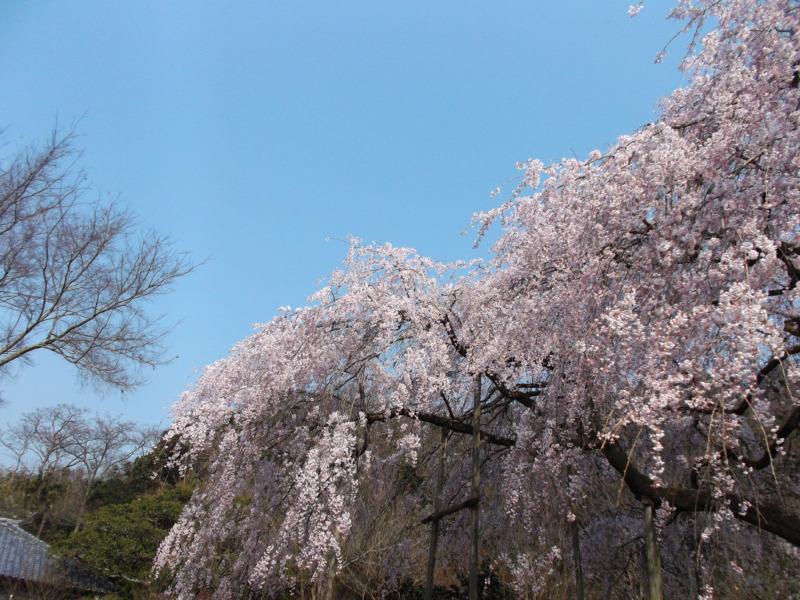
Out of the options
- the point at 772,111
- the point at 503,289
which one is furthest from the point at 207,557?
the point at 772,111

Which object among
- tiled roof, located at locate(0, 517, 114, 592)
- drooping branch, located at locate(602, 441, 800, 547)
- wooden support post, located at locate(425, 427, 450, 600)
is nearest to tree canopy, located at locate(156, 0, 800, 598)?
drooping branch, located at locate(602, 441, 800, 547)

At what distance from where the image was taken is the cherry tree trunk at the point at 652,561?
126 inches

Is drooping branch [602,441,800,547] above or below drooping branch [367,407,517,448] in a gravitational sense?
below

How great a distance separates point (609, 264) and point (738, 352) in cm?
129

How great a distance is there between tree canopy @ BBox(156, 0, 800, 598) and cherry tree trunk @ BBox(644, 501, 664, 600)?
0.18 ft

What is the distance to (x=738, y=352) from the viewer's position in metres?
2.04

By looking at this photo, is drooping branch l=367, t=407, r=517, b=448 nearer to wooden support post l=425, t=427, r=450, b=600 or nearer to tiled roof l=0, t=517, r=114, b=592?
wooden support post l=425, t=427, r=450, b=600

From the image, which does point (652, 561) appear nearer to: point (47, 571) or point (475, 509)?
point (475, 509)

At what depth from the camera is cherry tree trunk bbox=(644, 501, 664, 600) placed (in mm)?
3192

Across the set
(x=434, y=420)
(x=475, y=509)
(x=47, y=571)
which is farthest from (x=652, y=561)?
(x=47, y=571)

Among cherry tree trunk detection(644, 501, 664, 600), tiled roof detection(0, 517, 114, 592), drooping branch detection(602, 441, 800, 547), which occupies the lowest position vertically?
tiled roof detection(0, 517, 114, 592)

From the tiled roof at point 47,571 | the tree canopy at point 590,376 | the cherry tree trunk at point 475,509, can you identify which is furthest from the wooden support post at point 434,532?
the tiled roof at point 47,571

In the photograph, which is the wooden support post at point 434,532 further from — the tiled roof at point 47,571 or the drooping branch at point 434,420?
the tiled roof at point 47,571

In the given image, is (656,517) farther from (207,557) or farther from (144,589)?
(144,589)
